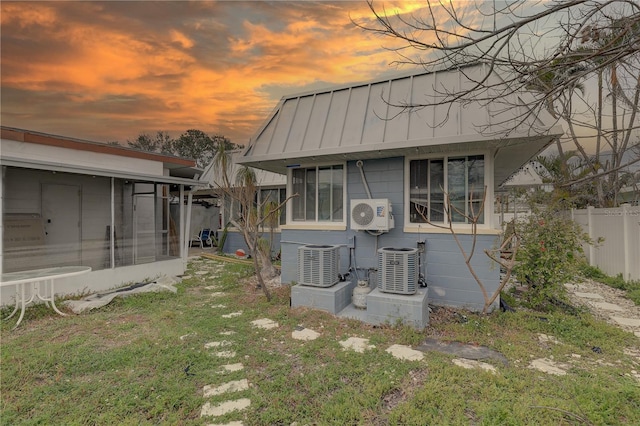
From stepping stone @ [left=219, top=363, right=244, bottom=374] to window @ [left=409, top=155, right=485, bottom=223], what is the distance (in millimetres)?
3259

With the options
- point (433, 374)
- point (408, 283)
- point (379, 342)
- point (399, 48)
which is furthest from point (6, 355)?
point (399, 48)

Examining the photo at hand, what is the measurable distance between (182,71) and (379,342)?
7.24 m

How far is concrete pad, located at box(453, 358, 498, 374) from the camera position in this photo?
2.95 m

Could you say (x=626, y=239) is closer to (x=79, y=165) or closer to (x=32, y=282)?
(x=32, y=282)

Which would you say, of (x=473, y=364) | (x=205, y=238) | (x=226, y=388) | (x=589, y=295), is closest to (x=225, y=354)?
(x=226, y=388)

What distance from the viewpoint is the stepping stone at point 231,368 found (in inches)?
118

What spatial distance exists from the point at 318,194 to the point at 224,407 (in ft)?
13.5

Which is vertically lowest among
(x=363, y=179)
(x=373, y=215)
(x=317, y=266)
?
(x=317, y=266)

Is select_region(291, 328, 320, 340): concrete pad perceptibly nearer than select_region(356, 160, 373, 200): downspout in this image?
Yes

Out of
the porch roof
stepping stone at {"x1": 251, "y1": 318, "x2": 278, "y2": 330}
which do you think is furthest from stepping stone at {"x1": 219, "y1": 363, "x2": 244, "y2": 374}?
the porch roof

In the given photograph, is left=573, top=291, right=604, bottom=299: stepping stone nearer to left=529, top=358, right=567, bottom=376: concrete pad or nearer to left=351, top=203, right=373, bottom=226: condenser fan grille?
left=529, top=358, right=567, bottom=376: concrete pad

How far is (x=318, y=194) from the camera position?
5992 millimetres

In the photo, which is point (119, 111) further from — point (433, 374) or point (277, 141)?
point (433, 374)

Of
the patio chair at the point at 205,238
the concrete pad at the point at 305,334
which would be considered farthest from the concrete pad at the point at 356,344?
the patio chair at the point at 205,238
